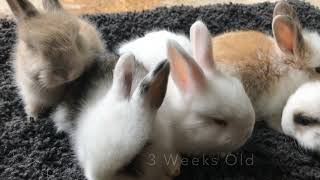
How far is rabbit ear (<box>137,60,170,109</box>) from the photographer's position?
1125 millimetres

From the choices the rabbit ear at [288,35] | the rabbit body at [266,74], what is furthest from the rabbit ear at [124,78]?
the rabbit ear at [288,35]

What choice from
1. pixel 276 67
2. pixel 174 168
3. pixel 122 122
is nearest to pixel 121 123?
pixel 122 122

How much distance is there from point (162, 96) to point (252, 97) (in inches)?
14.4

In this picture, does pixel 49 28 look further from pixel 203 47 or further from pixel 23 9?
pixel 203 47

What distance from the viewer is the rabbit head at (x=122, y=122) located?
111cm

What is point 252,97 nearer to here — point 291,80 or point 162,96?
point 291,80

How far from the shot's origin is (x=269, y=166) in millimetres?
1283

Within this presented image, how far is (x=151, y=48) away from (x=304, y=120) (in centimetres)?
41

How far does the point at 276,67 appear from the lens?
1.46 metres

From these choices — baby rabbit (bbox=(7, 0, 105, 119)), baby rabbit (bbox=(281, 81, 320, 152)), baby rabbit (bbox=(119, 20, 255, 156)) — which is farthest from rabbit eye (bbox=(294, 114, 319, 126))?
baby rabbit (bbox=(7, 0, 105, 119))

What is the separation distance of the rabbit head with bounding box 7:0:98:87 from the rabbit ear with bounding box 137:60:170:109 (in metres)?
0.20

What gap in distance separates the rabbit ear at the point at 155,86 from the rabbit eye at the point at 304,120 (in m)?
0.36

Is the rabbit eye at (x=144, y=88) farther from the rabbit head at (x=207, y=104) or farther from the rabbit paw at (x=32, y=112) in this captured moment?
the rabbit paw at (x=32, y=112)

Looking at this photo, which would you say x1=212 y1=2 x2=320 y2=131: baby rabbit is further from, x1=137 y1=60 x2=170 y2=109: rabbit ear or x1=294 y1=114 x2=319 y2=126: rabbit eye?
x1=137 y1=60 x2=170 y2=109: rabbit ear
